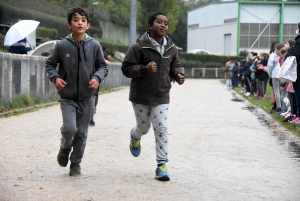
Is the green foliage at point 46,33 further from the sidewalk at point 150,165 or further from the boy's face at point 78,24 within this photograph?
the boy's face at point 78,24

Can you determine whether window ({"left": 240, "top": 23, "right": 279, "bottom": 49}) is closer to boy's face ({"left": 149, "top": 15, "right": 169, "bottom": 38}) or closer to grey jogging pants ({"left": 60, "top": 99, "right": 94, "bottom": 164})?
boy's face ({"left": 149, "top": 15, "right": 169, "bottom": 38})

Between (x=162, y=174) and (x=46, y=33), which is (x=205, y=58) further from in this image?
(x=162, y=174)

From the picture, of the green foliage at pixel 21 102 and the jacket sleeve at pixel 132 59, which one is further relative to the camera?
the green foliage at pixel 21 102

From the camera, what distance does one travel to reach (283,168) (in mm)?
7977

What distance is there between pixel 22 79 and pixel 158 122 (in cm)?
940

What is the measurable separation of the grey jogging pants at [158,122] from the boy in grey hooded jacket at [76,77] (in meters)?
0.60

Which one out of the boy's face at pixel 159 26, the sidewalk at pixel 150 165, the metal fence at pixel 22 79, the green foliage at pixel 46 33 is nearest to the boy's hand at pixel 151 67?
the boy's face at pixel 159 26

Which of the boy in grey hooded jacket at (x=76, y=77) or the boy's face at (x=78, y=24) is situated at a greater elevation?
the boy's face at (x=78, y=24)

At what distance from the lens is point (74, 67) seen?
267 inches

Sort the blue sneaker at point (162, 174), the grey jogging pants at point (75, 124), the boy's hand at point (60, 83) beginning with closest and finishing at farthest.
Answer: the boy's hand at point (60, 83) → the grey jogging pants at point (75, 124) → the blue sneaker at point (162, 174)

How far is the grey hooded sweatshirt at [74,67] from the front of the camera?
267 inches

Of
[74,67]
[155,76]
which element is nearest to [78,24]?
[74,67]

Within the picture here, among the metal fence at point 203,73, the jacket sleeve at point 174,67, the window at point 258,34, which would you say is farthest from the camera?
the window at point 258,34

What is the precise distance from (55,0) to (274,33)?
32.0 m
